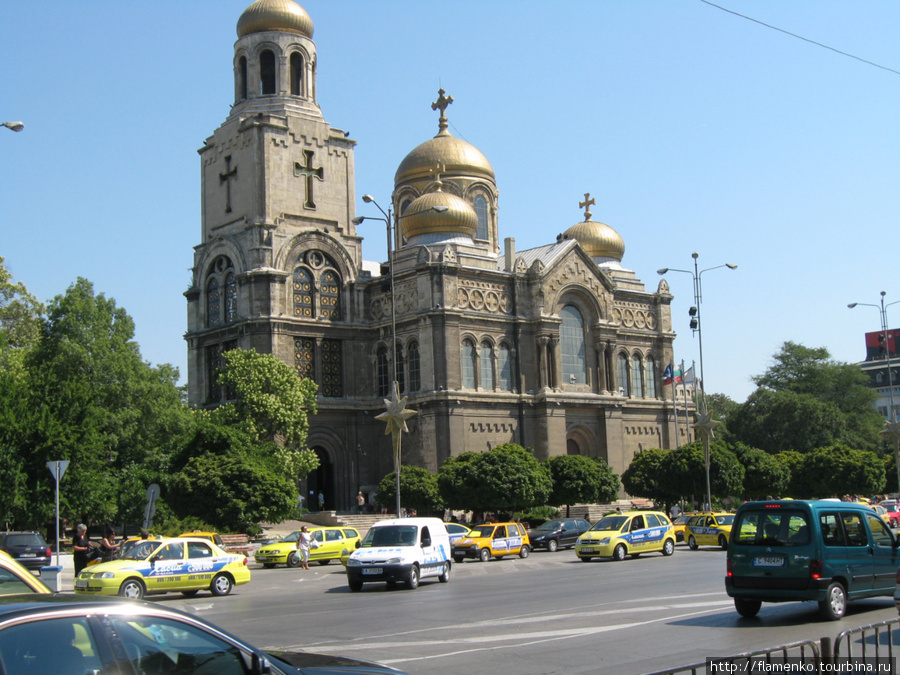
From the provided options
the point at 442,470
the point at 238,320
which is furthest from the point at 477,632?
the point at 238,320

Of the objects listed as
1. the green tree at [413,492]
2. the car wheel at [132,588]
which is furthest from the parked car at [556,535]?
the car wheel at [132,588]

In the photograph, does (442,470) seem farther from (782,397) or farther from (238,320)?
(782,397)

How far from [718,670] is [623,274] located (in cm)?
6255

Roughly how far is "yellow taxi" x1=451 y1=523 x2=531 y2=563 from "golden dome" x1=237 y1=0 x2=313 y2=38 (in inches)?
1309

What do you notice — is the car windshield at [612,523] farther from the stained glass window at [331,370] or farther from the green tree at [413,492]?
the stained glass window at [331,370]

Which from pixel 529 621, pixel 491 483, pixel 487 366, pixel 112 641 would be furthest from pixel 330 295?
pixel 112 641

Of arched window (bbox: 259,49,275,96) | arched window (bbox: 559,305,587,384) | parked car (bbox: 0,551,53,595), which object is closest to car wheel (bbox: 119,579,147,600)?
parked car (bbox: 0,551,53,595)

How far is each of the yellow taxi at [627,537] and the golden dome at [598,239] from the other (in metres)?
36.6

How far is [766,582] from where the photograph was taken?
15133 millimetres

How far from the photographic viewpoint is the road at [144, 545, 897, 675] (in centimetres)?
1278

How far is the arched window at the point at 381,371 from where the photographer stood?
57641 mm

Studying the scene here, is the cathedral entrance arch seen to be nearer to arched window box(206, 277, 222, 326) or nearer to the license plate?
arched window box(206, 277, 222, 326)

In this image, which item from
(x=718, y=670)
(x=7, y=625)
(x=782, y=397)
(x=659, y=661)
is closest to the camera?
(x=7, y=625)

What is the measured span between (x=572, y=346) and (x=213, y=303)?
20597 millimetres
